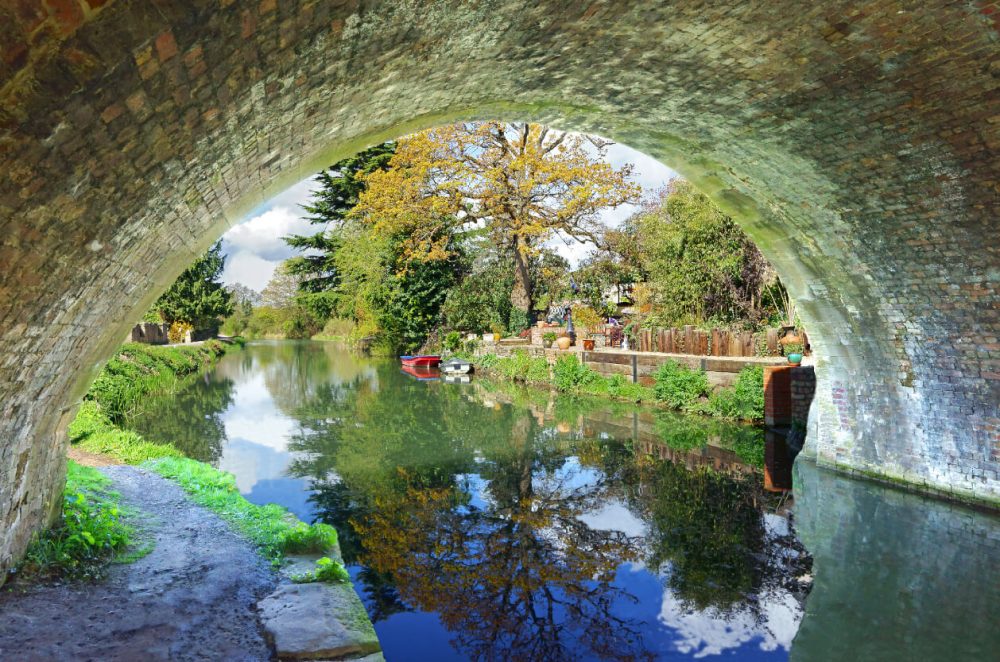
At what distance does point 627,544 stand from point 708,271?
12722mm

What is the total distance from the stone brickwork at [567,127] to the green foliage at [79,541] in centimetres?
20

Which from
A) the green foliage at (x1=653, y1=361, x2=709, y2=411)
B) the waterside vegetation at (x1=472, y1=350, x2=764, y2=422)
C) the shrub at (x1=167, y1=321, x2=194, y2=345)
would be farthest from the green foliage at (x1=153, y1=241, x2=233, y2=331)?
the green foliage at (x1=653, y1=361, x2=709, y2=411)

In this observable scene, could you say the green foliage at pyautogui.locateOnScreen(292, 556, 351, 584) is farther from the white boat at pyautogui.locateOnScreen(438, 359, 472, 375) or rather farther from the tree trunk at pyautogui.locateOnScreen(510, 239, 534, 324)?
the tree trunk at pyautogui.locateOnScreen(510, 239, 534, 324)

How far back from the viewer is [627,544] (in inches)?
266

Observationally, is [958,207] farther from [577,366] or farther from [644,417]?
[577,366]

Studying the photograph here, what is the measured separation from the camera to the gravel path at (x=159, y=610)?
3.63 m

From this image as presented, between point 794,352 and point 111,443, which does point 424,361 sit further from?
point 794,352

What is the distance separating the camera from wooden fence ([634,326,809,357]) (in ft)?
47.7

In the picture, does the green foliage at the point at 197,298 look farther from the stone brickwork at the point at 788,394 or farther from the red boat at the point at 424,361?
the stone brickwork at the point at 788,394

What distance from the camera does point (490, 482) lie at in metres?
9.27

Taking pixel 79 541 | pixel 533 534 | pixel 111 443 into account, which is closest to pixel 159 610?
pixel 79 541

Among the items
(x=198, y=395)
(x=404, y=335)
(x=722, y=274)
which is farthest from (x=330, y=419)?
(x=404, y=335)

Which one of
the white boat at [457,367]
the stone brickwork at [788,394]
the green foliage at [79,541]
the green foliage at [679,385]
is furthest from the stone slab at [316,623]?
the white boat at [457,367]

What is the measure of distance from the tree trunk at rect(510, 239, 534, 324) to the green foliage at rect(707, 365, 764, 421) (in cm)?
1267
